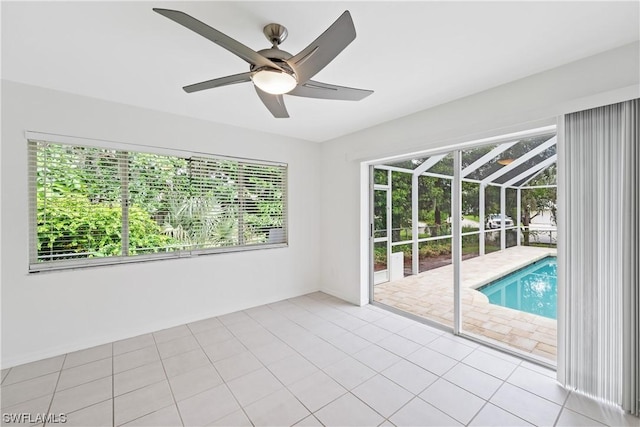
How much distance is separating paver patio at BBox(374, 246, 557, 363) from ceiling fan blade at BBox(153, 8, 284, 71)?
9.39 feet

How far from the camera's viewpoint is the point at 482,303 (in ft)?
11.7

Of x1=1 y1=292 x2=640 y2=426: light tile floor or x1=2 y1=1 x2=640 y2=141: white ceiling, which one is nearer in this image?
x1=2 y1=1 x2=640 y2=141: white ceiling

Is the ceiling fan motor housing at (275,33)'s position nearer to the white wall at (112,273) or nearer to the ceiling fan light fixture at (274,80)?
the ceiling fan light fixture at (274,80)

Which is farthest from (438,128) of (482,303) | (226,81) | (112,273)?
(112,273)

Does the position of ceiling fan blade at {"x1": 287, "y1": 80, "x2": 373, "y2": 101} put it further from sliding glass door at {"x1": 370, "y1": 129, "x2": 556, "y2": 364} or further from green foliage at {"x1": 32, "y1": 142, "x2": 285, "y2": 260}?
green foliage at {"x1": 32, "y1": 142, "x2": 285, "y2": 260}

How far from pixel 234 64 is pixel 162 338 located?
A: 9.29 ft

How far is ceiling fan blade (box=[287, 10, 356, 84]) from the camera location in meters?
1.25

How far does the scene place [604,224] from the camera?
1.92 m

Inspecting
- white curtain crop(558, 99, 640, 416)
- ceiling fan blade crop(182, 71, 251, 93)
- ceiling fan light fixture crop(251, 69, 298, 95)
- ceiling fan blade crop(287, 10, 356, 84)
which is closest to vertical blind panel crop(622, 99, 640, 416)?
white curtain crop(558, 99, 640, 416)

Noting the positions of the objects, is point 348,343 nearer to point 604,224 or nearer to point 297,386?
point 297,386

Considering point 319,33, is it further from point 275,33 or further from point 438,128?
point 438,128

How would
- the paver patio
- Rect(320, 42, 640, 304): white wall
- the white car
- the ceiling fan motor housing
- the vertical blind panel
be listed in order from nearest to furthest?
the ceiling fan motor housing → the vertical blind panel → Rect(320, 42, 640, 304): white wall → the paver patio → the white car

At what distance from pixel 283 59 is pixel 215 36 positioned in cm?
43

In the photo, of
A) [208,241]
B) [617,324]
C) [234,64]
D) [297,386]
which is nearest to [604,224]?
[617,324]
